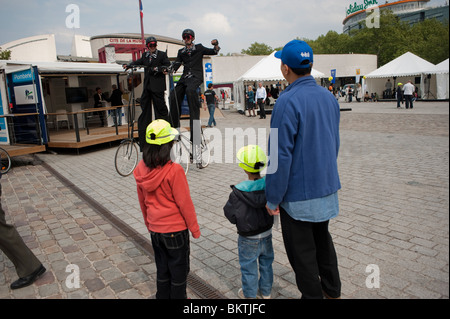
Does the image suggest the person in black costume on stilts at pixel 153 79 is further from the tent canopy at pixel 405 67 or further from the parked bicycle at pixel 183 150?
the tent canopy at pixel 405 67

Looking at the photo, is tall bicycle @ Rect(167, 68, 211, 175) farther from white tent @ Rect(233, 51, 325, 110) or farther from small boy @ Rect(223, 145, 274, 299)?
white tent @ Rect(233, 51, 325, 110)

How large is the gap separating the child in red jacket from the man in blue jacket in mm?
728

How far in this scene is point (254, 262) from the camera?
2795 mm

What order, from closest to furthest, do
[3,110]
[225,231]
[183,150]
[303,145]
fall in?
[303,145]
[225,231]
[183,150]
[3,110]

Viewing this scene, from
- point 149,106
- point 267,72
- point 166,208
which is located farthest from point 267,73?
point 166,208

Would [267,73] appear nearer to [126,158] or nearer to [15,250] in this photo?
[126,158]

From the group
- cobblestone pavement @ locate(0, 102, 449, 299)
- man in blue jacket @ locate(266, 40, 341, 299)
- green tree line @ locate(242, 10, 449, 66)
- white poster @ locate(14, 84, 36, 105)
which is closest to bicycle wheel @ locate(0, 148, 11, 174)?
cobblestone pavement @ locate(0, 102, 449, 299)

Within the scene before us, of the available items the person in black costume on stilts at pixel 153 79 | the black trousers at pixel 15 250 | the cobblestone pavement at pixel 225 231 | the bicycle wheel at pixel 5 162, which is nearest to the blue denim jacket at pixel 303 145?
the cobblestone pavement at pixel 225 231

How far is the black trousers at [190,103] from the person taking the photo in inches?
294

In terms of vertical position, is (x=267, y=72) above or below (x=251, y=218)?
above

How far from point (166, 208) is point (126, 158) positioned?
5.47 m
